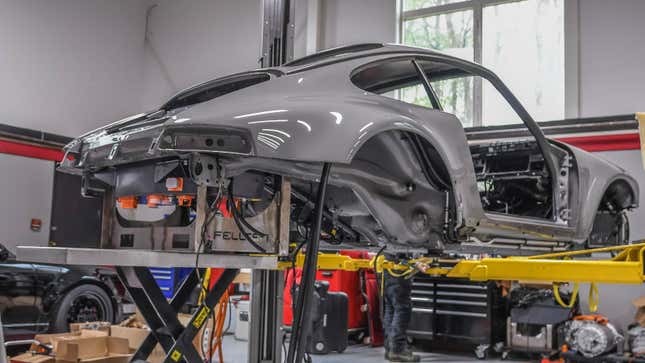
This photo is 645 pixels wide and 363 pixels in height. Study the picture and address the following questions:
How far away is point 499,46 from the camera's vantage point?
879 centimetres

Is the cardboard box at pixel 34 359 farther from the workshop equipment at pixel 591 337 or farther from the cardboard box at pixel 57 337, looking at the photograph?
the workshop equipment at pixel 591 337

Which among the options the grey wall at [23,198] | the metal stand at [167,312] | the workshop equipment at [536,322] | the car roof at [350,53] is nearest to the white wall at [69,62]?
the grey wall at [23,198]

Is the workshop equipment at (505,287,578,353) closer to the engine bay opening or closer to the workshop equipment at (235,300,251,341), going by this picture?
the engine bay opening

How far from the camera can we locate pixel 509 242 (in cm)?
356

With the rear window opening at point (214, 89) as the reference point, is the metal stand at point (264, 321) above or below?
below

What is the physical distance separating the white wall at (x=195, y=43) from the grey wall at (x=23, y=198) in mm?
2498

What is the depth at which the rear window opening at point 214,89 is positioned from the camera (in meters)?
2.59

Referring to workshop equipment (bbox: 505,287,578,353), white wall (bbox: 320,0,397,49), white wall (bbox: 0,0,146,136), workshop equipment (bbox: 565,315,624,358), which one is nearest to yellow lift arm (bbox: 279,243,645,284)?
workshop equipment (bbox: 565,315,624,358)

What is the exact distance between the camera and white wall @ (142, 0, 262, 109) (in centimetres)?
1049

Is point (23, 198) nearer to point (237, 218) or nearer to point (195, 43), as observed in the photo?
point (195, 43)

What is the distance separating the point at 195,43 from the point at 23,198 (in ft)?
13.0

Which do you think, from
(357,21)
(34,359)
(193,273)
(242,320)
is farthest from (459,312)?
(193,273)

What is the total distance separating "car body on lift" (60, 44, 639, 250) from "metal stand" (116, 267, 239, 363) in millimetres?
363

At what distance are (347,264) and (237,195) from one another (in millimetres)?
1718
